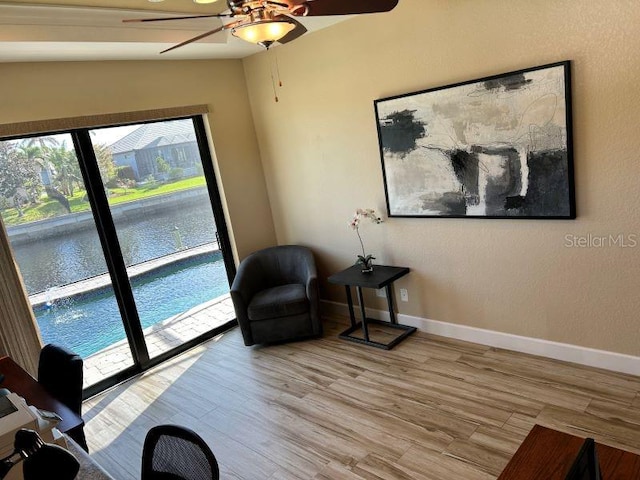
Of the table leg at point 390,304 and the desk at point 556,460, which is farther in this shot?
the table leg at point 390,304

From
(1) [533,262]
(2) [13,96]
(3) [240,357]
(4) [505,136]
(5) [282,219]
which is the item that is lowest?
(3) [240,357]

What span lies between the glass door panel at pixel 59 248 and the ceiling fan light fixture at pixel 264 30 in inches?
93.5

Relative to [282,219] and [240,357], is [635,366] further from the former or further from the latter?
[282,219]

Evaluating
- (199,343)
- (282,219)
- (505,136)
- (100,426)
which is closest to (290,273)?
(282,219)

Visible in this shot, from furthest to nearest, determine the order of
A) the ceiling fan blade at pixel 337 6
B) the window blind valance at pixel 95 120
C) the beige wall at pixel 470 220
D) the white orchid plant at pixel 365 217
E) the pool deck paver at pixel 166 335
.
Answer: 1. the white orchid plant at pixel 365 217
2. the pool deck paver at pixel 166 335
3. the window blind valance at pixel 95 120
4. the beige wall at pixel 470 220
5. the ceiling fan blade at pixel 337 6

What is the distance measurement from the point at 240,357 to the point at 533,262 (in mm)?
2491

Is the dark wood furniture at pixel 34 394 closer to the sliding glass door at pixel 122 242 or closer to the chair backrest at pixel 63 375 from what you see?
the chair backrest at pixel 63 375

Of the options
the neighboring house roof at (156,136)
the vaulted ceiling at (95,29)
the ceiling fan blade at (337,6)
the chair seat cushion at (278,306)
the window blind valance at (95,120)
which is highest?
the vaulted ceiling at (95,29)

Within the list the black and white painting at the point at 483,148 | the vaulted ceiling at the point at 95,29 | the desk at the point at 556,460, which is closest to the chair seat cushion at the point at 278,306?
the black and white painting at the point at 483,148

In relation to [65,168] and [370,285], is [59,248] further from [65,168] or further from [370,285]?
[370,285]

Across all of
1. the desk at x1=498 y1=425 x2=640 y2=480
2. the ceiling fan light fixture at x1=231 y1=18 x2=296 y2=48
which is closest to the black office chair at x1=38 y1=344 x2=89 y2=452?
the ceiling fan light fixture at x1=231 y1=18 x2=296 y2=48

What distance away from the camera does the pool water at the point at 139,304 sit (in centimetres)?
366

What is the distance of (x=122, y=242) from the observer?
395 cm

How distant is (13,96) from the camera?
3250 mm
